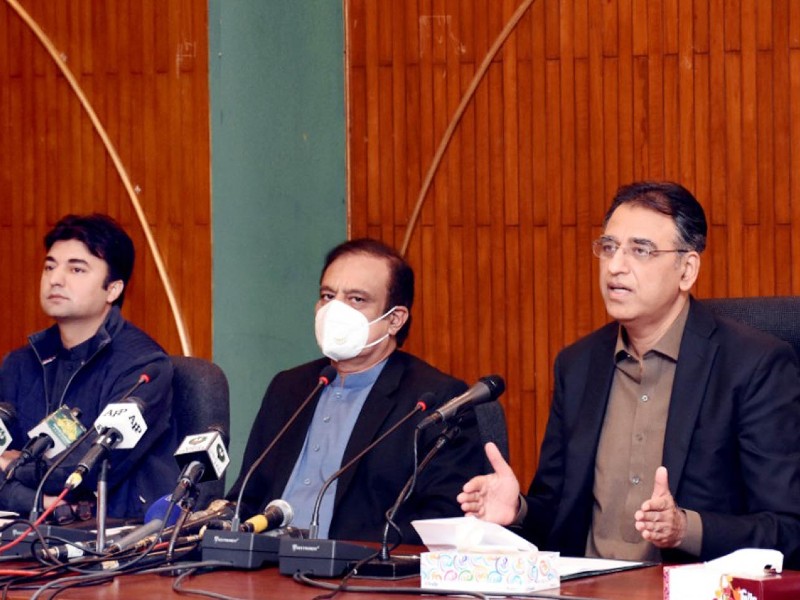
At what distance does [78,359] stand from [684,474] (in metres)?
2.04

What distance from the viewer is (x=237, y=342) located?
5.27 m

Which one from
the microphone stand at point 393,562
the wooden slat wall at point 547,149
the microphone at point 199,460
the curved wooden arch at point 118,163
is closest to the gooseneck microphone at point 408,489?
the microphone stand at point 393,562

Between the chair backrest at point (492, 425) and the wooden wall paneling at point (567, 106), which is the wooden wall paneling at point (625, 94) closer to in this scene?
the wooden wall paneling at point (567, 106)

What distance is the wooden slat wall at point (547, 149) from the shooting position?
498 cm

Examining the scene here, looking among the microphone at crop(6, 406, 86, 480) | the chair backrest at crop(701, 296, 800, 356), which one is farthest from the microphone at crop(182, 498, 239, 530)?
the chair backrest at crop(701, 296, 800, 356)

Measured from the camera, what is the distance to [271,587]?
8.09 feet

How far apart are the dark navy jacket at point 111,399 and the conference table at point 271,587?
52.9 inches

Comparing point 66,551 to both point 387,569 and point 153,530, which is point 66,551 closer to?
point 153,530

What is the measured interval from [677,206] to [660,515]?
907 mm

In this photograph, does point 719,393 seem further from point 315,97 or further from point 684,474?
point 315,97

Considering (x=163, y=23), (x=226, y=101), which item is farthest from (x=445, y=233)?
(x=163, y=23)

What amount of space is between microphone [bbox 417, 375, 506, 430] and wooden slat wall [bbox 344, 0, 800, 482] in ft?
8.39

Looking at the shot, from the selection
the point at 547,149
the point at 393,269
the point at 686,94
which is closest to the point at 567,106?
the point at 547,149

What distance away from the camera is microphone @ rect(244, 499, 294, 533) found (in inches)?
110
